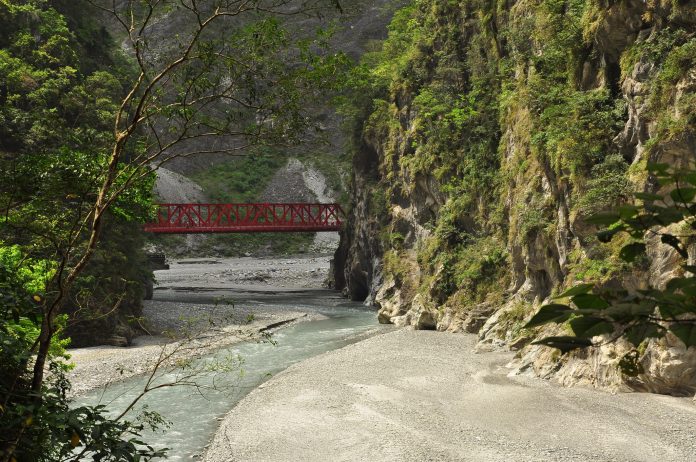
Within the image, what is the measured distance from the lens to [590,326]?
2104mm

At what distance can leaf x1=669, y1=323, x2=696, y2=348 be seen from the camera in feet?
6.79

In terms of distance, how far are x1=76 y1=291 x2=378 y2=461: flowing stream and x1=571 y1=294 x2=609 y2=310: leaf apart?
21.4 feet

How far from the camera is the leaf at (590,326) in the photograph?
208 centimetres

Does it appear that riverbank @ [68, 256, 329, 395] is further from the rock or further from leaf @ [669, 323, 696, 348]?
leaf @ [669, 323, 696, 348]

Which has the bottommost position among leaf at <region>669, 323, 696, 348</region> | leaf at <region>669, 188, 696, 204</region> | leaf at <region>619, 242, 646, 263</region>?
leaf at <region>669, 323, 696, 348</region>

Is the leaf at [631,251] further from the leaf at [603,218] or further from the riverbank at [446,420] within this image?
the riverbank at [446,420]

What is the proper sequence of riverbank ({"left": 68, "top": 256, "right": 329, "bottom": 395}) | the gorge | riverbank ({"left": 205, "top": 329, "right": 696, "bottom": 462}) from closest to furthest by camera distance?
the gorge → riverbank ({"left": 205, "top": 329, "right": 696, "bottom": 462}) → riverbank ({"left": 68, "top": 256, "right": 329, "bottom": 395})

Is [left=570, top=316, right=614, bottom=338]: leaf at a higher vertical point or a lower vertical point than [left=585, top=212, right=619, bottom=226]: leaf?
lower

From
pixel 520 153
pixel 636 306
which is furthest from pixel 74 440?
pixel 520 153

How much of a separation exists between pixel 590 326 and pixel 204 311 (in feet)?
122

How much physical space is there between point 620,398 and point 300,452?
785 centimetres

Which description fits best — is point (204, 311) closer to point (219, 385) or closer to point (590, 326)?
point (219, 385)

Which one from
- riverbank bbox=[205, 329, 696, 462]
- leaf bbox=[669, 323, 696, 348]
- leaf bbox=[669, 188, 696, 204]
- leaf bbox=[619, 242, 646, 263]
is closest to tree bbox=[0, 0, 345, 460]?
leaf bbox=[619, 242, 646, 263]

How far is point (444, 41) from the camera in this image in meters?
35.2
